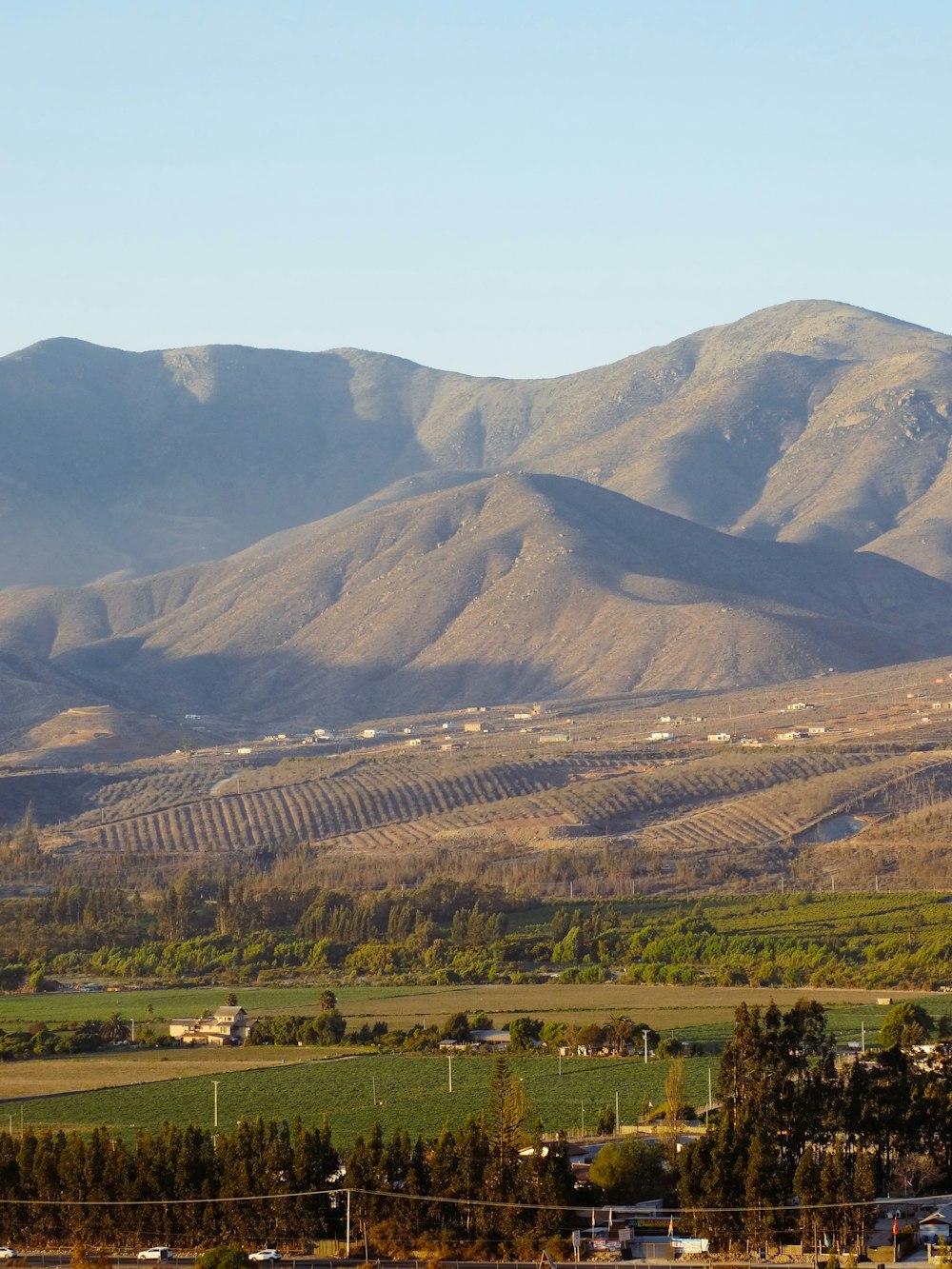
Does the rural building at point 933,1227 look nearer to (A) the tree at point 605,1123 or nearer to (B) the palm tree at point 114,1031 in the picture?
(A) the tree at point 605,1123

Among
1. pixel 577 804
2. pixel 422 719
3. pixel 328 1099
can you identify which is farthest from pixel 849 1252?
pixel 422 719

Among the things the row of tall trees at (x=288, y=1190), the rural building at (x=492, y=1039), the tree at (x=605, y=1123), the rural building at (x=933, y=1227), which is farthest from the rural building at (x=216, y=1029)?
the rural building at (x=933, y=1227)

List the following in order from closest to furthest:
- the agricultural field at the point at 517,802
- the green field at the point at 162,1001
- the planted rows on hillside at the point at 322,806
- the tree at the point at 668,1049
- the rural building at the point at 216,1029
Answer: the tree at the point at 668,1049 → the rural building at the point at 216,1029 → the green field at the point at 162,1001 → the agricultural field at the point at 517,802 → the planted rows on hillside at the point at 322,806

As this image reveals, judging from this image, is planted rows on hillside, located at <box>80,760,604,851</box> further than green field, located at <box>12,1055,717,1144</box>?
Yes

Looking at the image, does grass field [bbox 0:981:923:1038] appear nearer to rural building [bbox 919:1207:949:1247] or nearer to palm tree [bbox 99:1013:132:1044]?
palm tree [bbox 99:1013:132:1044]

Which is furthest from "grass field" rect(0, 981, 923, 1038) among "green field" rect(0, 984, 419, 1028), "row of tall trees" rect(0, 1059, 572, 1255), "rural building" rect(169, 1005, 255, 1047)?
"row of tall trees" rect(0, 1059, 572, 1255)

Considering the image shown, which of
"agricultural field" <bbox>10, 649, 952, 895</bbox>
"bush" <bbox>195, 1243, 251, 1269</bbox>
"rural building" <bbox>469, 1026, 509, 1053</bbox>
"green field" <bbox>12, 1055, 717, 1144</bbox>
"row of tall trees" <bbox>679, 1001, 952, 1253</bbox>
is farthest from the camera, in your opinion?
"agricultural field" <bbox>10, 649, 952, 895</bbox>
